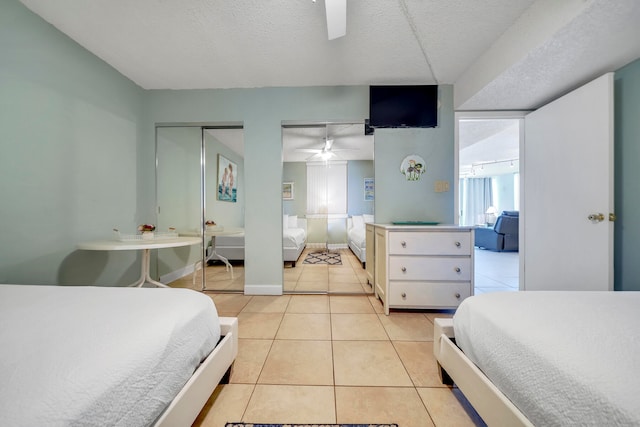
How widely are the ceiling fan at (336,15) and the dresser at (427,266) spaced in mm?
1614

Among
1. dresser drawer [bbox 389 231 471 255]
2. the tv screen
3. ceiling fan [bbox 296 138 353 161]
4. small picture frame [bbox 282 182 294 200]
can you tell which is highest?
the tv screen

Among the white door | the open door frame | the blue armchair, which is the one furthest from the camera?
the blue armchair

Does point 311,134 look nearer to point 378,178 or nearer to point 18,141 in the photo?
point 378,178

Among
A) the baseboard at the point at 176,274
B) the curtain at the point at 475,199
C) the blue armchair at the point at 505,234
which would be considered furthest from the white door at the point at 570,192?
the curtain at the point at 475,199

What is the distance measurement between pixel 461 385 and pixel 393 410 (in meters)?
0.36

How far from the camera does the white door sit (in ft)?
5.88

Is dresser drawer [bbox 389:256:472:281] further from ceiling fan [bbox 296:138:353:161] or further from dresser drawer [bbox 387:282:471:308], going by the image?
ceiling fan [bbox 296:138:353:161]

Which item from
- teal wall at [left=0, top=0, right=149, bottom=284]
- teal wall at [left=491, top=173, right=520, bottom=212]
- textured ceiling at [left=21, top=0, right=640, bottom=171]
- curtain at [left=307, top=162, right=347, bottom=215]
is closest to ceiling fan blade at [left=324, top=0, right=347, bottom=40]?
textured ceiling at [left=21, top=0, right=640, bottom=171]

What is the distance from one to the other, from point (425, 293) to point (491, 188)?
8317mm

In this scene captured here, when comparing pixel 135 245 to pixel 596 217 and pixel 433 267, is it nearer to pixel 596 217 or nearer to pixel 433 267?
pixel 433 267

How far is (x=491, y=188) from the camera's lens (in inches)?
332

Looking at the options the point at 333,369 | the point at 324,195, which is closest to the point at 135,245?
the point at 333,369

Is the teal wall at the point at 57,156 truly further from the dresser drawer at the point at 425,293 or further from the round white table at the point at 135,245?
the dresser drawer at the point at 425,293

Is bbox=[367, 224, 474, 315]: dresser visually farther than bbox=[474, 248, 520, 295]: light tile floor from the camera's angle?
No
